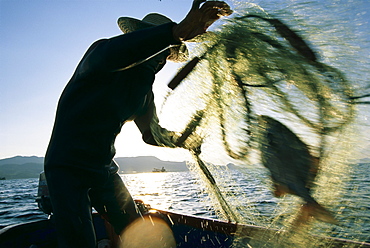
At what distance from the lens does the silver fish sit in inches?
53.7

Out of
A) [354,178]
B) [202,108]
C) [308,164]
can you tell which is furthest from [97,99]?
[354,178]

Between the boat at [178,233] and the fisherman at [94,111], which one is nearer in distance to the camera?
the fisherman at [94,111]

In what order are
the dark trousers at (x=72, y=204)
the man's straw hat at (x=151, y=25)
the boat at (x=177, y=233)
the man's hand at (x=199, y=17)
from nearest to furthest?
the man's hand at (x=199, y=17)
the dark trousers at (x=72, y=204)
the man's straw hat at (x=151, y=25)
the boat at (x=177, y=233)

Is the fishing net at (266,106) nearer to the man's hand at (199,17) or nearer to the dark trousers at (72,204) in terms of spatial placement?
the man's hand at (199,17)

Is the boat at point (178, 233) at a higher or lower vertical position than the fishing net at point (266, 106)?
lower

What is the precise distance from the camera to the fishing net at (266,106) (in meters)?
1.38

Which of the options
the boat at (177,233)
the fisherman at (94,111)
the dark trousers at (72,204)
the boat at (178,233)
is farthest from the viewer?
the boat at (178,233)

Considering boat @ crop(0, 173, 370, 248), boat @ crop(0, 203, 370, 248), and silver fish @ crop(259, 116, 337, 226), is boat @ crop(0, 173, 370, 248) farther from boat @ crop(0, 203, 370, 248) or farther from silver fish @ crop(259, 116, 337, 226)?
silver fish @ crop(259, 116, 337, 226)

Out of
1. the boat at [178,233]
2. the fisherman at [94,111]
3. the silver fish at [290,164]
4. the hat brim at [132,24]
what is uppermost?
the hat brim at [132,24]

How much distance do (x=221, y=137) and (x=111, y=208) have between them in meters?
1.15

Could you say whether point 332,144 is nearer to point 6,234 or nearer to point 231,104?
point 231,104

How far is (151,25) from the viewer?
197cm

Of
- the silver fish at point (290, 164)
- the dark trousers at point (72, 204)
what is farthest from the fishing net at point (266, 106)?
the dark trousers at point (72, 204)

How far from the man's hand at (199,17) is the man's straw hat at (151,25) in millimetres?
342
